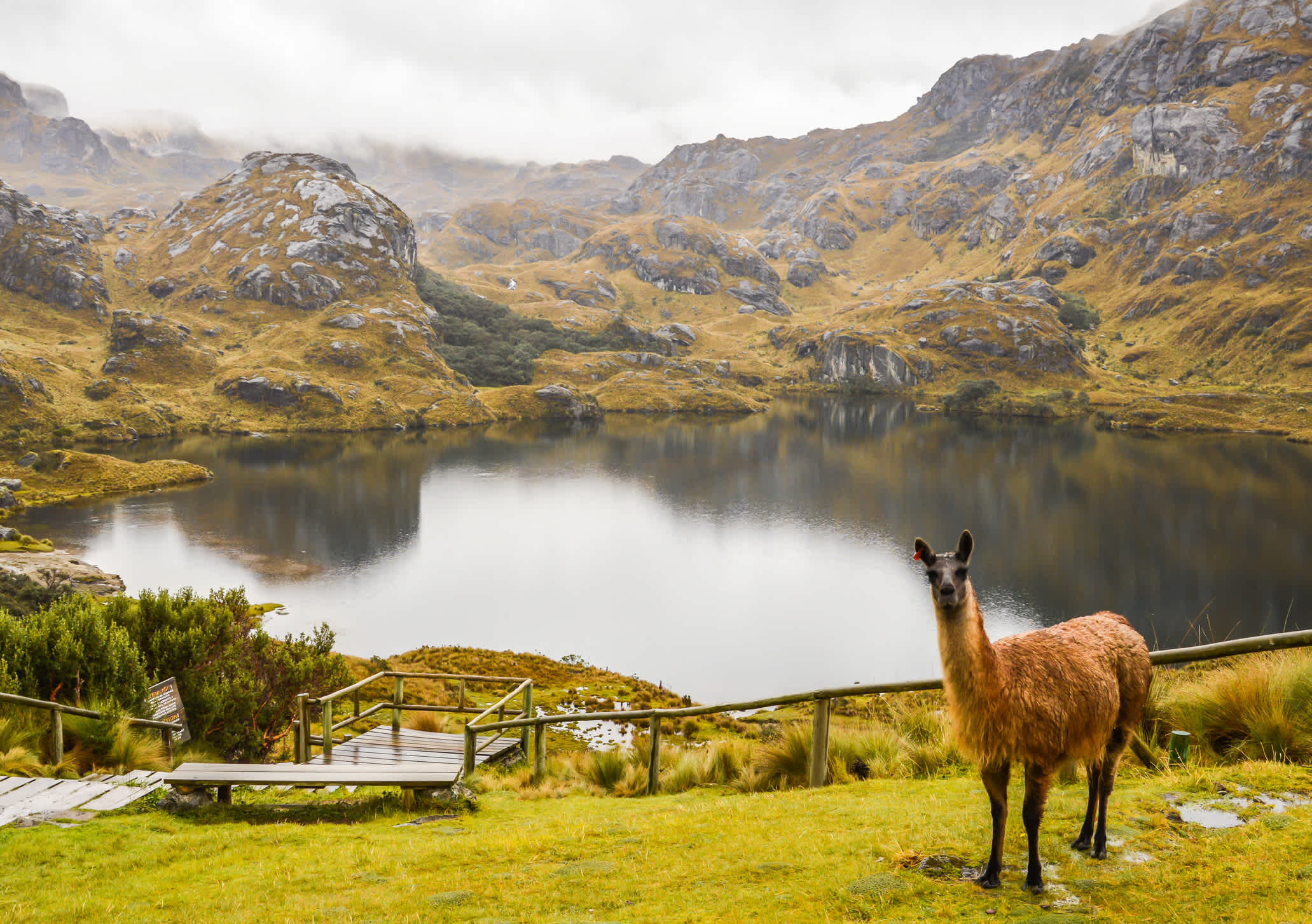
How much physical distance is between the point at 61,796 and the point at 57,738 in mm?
2166

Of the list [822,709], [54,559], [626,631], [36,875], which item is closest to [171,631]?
[36,875]

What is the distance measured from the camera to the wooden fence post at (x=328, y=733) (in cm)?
1262

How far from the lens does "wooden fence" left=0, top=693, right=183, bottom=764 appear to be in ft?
35.0

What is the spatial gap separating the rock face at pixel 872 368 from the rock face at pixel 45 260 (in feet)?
595

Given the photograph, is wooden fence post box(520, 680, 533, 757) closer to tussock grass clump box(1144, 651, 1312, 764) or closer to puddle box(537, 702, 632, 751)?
puddle box(537, 702, 632, 751)

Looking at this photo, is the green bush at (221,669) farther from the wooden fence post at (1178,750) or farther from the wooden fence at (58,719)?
the wooden fence post at (1178,750)

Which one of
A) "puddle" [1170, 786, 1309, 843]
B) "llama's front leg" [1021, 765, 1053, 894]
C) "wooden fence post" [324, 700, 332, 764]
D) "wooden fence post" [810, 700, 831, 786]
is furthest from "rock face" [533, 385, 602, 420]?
"llama's front leg" [1021, 765, 1053, 894]

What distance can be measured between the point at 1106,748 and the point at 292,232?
225627 millimetres

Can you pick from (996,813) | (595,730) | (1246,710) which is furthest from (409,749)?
(1246,710)

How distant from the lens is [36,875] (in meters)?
6.96

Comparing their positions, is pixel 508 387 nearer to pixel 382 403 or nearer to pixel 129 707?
pixel 382 403

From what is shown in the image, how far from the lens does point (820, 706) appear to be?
901 centimetres

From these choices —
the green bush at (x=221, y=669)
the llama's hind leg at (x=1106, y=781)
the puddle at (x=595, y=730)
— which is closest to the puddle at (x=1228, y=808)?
the llama's hind leg at (x=1106, y=781)

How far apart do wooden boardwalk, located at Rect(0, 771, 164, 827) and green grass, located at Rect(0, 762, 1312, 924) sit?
0.47 meters
